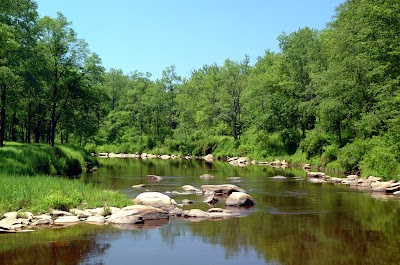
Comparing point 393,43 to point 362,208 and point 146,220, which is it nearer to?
point 362,208

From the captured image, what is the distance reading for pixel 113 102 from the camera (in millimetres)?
109938

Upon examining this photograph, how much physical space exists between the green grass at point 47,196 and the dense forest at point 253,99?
11520mm

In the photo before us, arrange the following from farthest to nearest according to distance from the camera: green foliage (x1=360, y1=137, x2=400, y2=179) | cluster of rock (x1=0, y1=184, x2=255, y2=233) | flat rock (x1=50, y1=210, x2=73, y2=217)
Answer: green foliage (x1=360, y1=137, x2=400, y2=179) < flat rock (x1=50, y1=210, x2=73, y2=217) < cluster of rock (x1=0, y1=184, x2=255, y2=233)

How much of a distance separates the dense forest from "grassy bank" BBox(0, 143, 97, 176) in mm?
4103

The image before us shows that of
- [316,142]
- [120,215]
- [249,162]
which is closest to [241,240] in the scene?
[120,215]

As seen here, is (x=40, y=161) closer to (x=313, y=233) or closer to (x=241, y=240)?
(x=241, y=240)

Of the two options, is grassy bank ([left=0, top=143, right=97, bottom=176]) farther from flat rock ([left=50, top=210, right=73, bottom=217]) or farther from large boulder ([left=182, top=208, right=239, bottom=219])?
large boulder ([left=182, top=208, right=239, bottom=219])

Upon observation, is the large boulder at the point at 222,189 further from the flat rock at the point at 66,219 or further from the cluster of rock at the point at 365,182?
the flat rock at the point at 66,219

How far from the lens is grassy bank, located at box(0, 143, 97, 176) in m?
29.3

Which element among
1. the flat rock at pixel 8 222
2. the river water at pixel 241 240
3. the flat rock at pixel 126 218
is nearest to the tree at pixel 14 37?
the flat rock at pixel 8 222

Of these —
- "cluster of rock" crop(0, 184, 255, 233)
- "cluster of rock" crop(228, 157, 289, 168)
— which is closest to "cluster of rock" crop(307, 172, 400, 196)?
"cluster of rock" crop(0, 184, 255, 233)

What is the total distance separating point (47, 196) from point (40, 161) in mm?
16097

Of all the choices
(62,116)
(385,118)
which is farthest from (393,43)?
(62,116)

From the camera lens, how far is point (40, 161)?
34688 millimetres
